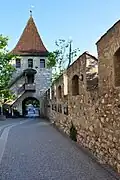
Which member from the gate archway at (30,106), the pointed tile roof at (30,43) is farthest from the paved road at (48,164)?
the pointed tile roof at (30,43)

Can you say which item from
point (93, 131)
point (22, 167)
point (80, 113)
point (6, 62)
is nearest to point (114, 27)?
point (93, 131)

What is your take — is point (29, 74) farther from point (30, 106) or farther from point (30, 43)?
point (30, 106)

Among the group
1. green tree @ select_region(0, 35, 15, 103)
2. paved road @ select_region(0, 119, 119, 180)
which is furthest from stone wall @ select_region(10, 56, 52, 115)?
paved road @ select_region(0, 119, 119, 180)

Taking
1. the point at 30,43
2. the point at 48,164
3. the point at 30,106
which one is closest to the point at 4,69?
the point at 30,43

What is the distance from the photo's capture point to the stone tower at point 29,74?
39.4m

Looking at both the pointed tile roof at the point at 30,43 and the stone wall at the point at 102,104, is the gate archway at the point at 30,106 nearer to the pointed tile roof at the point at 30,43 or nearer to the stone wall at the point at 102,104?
the pointed tile roof at the point at 30,43

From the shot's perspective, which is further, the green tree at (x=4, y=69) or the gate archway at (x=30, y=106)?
the gate archway at (x=30, y=106)

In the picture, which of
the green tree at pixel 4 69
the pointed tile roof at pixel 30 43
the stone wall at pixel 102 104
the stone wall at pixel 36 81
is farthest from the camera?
the pointed tile roof at pixel 30 43

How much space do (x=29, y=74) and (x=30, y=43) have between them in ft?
18.9

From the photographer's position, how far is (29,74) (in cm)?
4022

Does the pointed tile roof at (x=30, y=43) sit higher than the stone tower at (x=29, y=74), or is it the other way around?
the pointed tile roof at (x=30, y=43)

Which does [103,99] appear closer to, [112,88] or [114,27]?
[112,88]

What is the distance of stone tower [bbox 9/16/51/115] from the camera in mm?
39406

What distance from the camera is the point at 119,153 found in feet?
18.2
